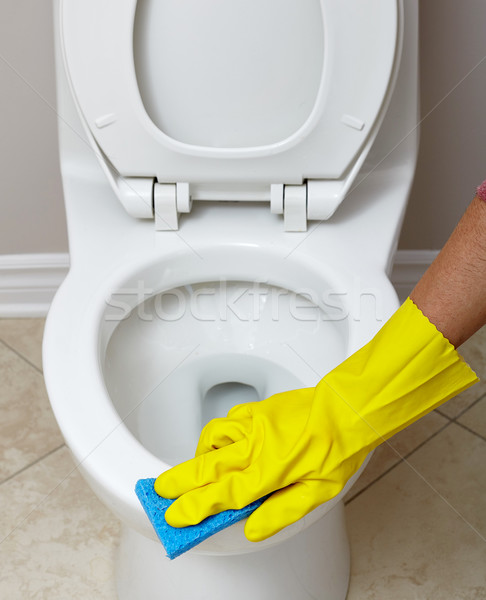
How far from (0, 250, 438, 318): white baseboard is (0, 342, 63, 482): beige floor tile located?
115 mm

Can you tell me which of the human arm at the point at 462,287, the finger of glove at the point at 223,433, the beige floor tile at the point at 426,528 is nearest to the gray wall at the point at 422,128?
the beige floor tile at the point at 426,528

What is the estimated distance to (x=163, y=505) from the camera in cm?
59

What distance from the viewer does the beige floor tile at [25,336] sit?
1.26 metres

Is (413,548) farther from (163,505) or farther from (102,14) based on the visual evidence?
(102,14)

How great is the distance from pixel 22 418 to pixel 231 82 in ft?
2.11

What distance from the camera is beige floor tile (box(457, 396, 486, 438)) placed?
114 centimetres

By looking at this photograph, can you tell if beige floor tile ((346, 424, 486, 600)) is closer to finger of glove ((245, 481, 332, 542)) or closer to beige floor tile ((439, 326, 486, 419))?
beige floor tile ((439, 326, 486, 419))

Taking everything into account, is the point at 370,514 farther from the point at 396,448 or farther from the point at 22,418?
the point at 22,418

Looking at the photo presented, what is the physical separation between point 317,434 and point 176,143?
394mm

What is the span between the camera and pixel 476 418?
1160 millimetres

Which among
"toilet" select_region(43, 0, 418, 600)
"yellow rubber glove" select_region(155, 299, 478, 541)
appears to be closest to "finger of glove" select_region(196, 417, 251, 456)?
"yellow rubber glove" select_region(155, 299, 478, 541)

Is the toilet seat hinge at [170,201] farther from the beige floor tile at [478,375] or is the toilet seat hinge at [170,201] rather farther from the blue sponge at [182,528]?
the beige floor tile at [478,375]

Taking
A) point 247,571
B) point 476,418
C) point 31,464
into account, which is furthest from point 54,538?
point 476,418

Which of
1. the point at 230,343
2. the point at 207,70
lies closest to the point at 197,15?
the point at 207,70
